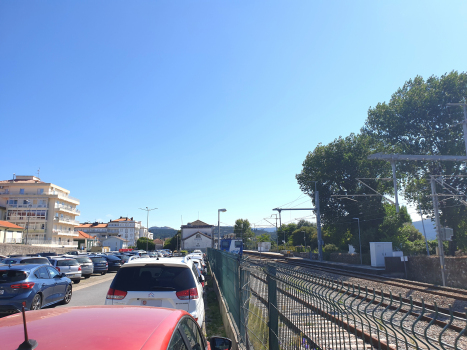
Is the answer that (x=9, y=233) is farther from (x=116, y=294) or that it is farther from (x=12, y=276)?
(x=116, y=294)

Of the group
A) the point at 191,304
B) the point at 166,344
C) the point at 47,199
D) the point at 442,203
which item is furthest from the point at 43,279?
the point at 47,199

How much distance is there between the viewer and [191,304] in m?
6.57

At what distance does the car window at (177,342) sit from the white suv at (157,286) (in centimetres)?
389

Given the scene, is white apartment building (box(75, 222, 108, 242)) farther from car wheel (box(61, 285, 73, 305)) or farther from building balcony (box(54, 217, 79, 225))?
car wheel (box(61, 285, 73, 305))

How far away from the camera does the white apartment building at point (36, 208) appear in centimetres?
6950

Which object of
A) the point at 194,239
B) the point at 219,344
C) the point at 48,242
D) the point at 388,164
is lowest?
the point at 219,344

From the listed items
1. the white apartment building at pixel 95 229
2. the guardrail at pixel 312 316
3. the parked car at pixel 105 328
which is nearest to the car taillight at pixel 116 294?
the guardrail at pixel 312 316

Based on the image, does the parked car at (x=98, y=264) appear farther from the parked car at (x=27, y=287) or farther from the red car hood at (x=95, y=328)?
the red car hood at (x=95, y=328)

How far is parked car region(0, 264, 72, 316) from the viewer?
34.4 feet

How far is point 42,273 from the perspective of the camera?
1212 centimetres

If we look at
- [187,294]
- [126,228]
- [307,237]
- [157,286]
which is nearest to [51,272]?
[157,286]

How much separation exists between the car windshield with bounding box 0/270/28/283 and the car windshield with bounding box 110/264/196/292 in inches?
237

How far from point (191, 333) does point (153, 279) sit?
3.76m

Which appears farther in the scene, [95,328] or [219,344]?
[219,344]
